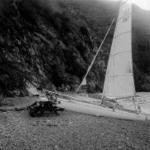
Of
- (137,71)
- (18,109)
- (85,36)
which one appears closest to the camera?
(18,109)

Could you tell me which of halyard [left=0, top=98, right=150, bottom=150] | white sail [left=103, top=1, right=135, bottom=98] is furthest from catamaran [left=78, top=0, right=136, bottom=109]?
halyard [left=0, top=98, right=150, bottom=150]

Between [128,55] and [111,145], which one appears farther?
[128,55]

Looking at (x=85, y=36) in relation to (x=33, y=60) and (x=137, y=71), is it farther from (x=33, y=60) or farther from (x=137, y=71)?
(x=137, y=71)

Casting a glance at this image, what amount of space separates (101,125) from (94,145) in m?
3.69

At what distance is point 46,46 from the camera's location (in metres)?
34.5

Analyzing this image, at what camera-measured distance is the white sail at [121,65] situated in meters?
15.8

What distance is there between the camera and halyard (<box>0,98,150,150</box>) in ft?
28.1

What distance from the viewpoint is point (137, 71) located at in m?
60.0

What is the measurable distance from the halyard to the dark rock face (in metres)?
11.7

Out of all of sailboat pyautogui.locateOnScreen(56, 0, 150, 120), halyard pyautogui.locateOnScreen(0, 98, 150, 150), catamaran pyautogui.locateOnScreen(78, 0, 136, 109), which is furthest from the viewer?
catamaran pyautogui.locateOnScreen(78, 0, 136, 109)

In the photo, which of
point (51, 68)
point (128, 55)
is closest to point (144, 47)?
point (51, 68)

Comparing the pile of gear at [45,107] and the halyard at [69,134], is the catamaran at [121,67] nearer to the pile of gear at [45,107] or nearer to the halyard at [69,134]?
the halyard at [69,134]

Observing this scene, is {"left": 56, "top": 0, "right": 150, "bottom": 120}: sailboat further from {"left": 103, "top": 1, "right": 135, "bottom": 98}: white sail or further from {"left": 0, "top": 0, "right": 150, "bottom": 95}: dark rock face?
{"left": 0, "top": 0, "right": 150, "bottom": 95}: dark rock face

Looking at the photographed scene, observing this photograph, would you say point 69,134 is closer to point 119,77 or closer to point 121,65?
point 119,77
